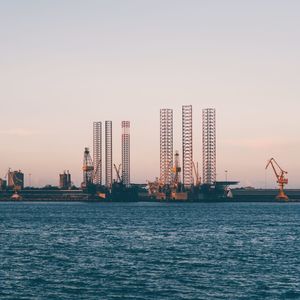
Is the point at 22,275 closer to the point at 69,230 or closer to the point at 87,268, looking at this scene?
the point at 87,268

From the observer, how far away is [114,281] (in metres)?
58.0

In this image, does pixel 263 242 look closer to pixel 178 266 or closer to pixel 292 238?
pixel 292 238

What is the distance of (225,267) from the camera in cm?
6612

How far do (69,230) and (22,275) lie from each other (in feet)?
185

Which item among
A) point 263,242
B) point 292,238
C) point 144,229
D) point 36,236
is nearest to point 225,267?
point 263,242

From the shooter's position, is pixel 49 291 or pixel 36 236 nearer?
pixel 49 291

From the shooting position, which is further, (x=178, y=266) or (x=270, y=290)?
(x=178, y=266)

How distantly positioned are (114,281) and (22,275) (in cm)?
801

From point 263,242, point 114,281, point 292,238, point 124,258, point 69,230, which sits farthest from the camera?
point 69,230

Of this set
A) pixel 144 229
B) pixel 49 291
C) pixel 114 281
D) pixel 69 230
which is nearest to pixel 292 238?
pixel 144 229

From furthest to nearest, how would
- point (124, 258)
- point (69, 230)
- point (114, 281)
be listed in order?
point (69, 230) → point (124, 258) → point (114, 281)

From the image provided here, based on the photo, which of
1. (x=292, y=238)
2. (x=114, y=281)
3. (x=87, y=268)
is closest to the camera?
(x=114, y=281)

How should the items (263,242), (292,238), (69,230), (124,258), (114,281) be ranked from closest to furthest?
(114,281), (124,258), (263,242), (292,238), (69,230)

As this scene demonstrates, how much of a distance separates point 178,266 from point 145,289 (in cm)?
1313
